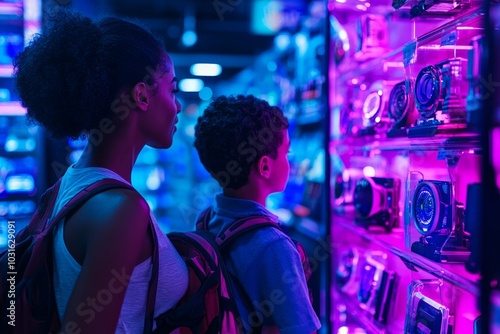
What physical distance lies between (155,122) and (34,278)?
517 mm

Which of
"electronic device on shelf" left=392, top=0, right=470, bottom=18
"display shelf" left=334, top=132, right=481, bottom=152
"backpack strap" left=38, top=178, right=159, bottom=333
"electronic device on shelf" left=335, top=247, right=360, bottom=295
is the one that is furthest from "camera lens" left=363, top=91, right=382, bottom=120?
"backpack strap" left=38, top=178, right=159, bottom=333

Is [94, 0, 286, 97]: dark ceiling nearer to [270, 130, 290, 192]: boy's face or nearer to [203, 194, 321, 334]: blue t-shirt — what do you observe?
[270, 130, 290, 192]: boy's face

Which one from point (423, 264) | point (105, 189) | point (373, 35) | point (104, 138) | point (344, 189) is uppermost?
point (373, 35)

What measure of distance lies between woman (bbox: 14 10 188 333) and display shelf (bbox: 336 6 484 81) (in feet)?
3.22

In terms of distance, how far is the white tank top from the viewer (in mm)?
1119

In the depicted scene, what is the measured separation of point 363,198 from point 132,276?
149 centimetres

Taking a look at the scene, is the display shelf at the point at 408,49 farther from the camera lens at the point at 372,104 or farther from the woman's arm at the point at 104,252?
the woman's arm at the point at 104,252

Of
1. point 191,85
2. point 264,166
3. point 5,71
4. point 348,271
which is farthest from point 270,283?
point 191,85

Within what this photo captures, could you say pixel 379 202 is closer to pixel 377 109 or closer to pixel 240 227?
pixel 377 109

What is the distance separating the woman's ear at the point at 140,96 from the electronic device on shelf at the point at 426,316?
1280 mm

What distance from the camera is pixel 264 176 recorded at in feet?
5.62

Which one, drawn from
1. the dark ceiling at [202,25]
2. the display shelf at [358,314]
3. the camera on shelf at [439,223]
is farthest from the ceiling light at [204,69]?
the camera on shelf at [439,223]

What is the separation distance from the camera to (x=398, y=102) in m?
2.06

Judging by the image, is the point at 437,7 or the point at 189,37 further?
the point at 189,37
